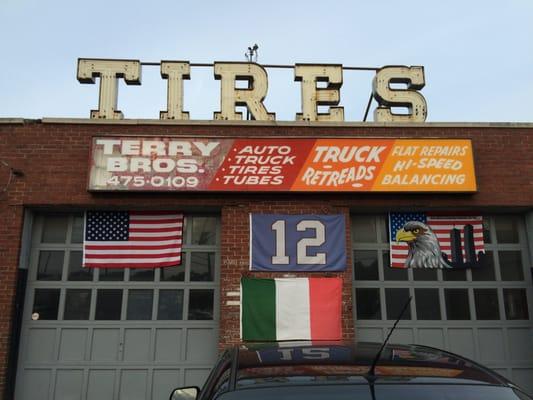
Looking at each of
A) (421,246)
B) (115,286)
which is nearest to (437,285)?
(421,246)

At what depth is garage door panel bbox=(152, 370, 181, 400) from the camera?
796 cm

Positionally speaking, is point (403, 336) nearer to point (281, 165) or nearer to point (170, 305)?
point (281, 165)

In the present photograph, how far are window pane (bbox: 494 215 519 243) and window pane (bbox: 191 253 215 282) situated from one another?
534 cm

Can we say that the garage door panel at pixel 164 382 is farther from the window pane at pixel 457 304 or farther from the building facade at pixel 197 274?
the window pane at pixel 457 304

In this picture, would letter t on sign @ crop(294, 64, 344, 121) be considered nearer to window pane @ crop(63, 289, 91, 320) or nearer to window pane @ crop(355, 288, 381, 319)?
window pane @ crop(355, 288, 381, 319)

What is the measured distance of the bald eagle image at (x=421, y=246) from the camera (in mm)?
8633

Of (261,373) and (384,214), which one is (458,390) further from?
(384,214)

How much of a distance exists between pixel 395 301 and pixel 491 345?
184 cm

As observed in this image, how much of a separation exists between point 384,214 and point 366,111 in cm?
311

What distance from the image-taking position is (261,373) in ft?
6.81

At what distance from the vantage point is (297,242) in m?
8.28

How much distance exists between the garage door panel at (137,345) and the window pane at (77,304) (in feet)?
2.66

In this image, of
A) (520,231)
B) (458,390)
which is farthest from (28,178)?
(520,231)

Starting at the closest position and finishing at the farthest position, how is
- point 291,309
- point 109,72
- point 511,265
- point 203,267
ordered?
point 291,309 < point 203,267 < point 511,265 < point 109,72
